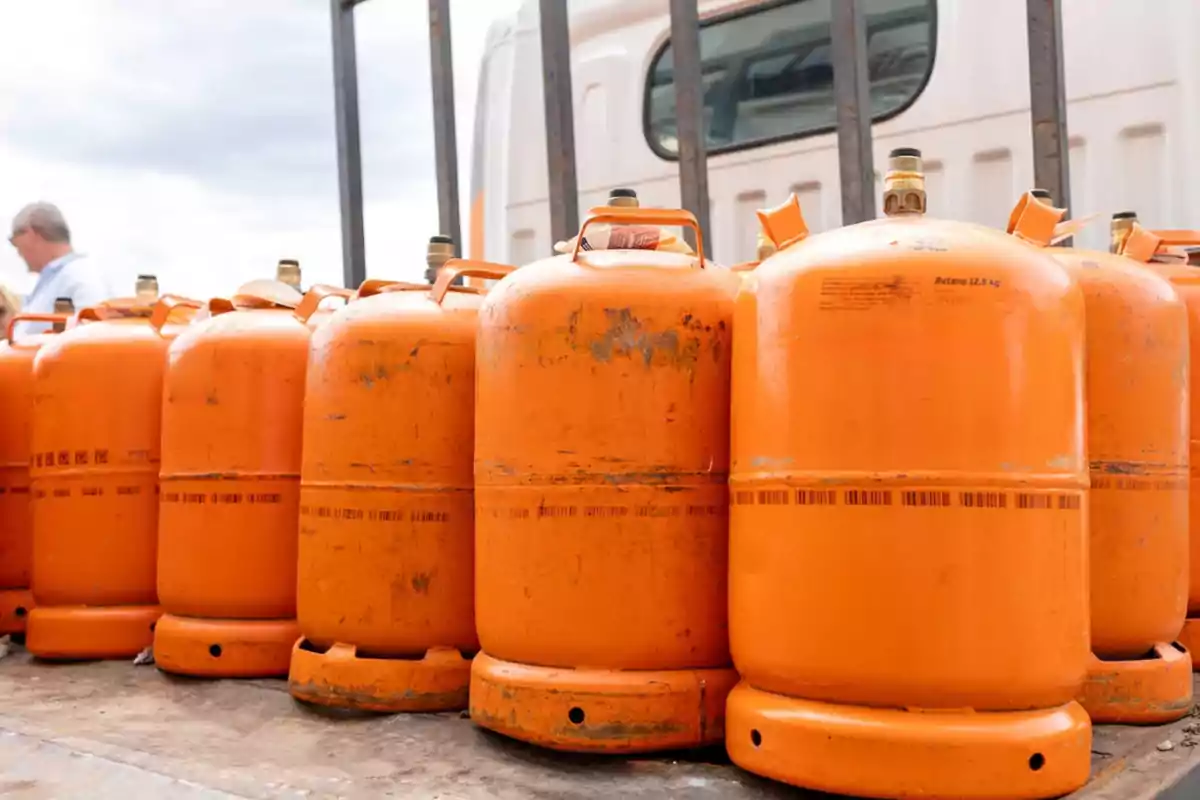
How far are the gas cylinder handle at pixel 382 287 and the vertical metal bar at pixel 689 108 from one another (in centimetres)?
86

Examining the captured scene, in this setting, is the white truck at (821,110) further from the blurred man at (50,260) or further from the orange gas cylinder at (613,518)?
the orange gas cylinder at (613,518)

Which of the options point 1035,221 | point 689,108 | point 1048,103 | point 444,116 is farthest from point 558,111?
point 1035,221

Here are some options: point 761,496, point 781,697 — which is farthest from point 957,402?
point 781,697

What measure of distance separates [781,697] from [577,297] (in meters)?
0.67

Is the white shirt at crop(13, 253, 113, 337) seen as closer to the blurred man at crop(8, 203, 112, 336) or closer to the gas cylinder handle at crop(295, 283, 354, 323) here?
the blurred man at crop(8, 203, 112, 336)

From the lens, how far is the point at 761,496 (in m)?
1.59

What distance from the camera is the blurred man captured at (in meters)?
4.27

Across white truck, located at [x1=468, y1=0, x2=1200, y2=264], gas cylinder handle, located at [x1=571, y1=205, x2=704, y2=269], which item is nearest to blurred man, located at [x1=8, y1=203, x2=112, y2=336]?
white truck, located at [x1=468, y1=0, x2=1200, y2=264]

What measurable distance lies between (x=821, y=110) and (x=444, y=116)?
122cm

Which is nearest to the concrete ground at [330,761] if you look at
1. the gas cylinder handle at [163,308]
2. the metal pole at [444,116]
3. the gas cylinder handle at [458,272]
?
the gas cylinder handle at [458,272]

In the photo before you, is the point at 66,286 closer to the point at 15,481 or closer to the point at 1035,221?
the point at 15,481

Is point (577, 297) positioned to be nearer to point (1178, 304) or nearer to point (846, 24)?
point (1178, 304)

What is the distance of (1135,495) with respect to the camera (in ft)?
6.02

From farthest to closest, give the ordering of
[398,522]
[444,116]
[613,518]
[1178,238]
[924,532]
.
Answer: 1. [444,116]
2. [1178,238]
3. [398,522]
4. [613,518]
5. [924,532]
